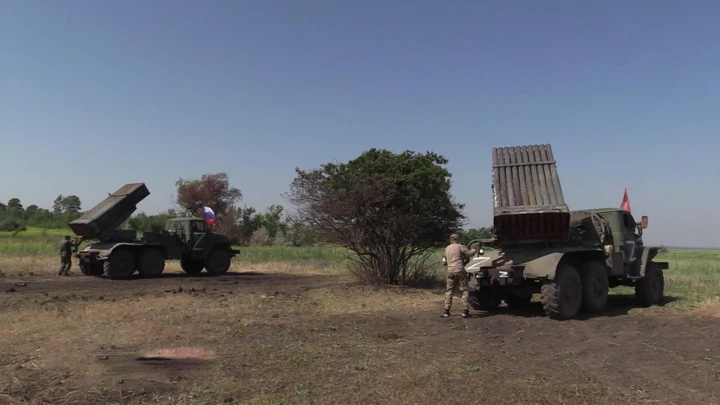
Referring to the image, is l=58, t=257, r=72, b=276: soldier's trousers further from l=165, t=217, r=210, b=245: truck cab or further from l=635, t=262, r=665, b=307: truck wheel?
l=635, t=262, r=665, b=307: truck wheel

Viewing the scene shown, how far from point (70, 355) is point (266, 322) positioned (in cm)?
351

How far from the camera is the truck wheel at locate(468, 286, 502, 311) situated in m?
11.8

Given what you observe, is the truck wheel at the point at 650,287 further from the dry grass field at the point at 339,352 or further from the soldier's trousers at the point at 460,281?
the soldier's trousers at the point at 460,281

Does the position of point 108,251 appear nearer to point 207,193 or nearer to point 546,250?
point 546,250

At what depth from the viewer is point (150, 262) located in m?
20.1

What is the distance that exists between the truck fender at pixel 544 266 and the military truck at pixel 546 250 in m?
0.02

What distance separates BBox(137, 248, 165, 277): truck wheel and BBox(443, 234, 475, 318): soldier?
41.6 feet

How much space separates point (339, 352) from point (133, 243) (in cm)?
1455

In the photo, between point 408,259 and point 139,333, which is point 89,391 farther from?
point 408,259

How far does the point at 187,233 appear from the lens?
2175 cm

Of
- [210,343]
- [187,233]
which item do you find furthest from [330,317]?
[187,233]

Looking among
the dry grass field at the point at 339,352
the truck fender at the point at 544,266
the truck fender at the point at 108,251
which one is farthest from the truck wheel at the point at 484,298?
the truck fender at the point at 108,251

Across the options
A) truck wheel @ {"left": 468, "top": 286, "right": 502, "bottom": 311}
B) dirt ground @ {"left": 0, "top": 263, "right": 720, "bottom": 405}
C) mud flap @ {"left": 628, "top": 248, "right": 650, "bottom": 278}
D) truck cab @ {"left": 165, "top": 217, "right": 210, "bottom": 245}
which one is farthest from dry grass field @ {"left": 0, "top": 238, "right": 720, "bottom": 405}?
truck cab @ {"left": 165, "top": 217, "right": 210, "bottom": 245}

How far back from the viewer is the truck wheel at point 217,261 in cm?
2230
